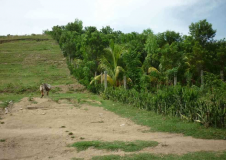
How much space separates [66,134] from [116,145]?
7.19 ft

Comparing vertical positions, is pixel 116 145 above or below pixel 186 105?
below

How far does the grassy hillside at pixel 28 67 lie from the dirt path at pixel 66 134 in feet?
20.3

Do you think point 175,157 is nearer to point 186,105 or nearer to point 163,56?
point 186,105

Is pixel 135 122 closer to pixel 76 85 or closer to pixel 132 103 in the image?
pixel 132 103

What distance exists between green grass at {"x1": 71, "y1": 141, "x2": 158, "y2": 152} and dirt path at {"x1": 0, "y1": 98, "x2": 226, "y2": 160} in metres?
0.19

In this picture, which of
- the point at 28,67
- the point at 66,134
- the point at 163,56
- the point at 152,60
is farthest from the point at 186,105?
the point at 28,67

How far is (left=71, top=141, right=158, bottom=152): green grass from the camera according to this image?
6.02 metres

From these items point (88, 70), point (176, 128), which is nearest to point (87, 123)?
point (176, 128)

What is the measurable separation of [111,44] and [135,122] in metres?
11.0

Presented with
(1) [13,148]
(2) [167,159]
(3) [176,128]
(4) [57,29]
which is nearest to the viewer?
(2) [167,159]

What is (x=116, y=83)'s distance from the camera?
62.3 feet

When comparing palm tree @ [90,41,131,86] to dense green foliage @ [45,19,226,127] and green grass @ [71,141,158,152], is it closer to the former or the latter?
dense green foliage @ [45,19,226,127]

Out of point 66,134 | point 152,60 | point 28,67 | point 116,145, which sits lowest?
point 66,134

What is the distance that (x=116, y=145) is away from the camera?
6148 millimetres
